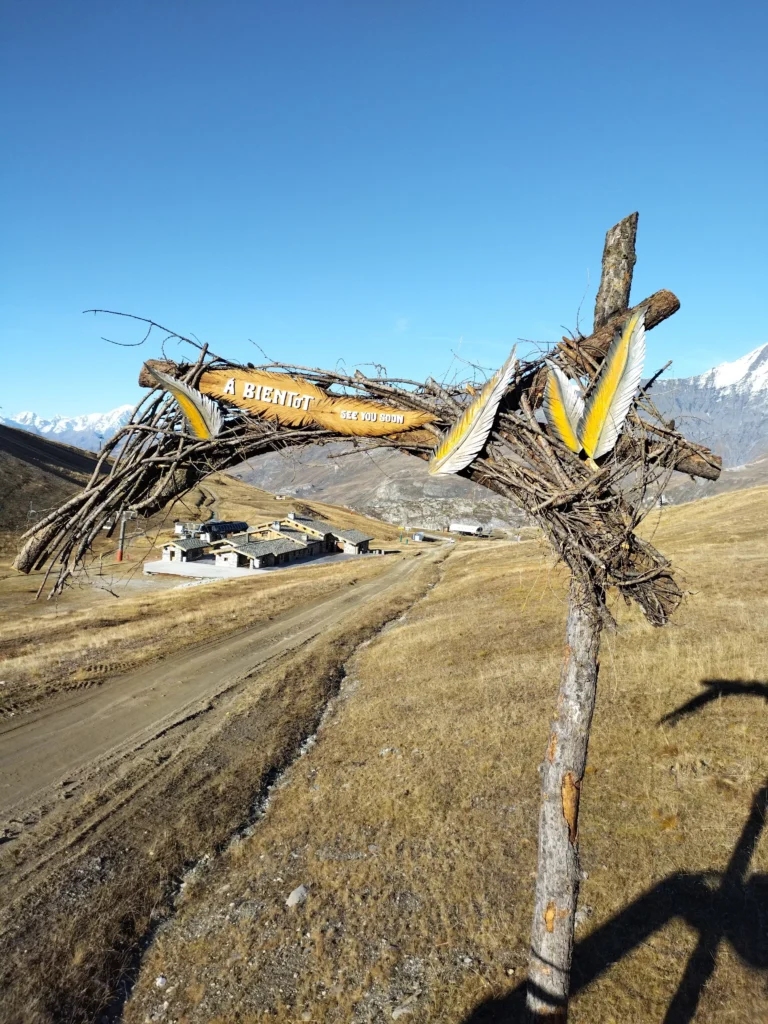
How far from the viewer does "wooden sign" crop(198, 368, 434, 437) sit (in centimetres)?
466

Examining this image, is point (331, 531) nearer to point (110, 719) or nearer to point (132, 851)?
point (110, 719)

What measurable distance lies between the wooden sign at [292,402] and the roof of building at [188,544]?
244ft

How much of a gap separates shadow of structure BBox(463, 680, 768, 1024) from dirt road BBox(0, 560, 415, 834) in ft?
37.8

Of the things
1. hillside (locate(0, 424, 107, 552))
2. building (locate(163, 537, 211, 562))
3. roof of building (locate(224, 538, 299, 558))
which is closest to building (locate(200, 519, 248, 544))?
building (locate(163, 537, 211, 562))

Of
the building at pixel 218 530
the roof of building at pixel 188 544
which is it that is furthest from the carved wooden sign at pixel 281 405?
the building at pixel 218 530

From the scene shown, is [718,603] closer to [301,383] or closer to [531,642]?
[531,642]

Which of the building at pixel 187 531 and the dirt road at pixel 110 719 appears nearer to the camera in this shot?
the dirt road at pixel 110 719

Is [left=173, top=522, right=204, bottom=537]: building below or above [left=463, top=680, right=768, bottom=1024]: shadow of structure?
above

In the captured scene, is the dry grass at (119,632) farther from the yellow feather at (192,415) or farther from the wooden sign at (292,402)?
the wooden sign at (292,402)

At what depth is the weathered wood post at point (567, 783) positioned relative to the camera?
4.39 meters

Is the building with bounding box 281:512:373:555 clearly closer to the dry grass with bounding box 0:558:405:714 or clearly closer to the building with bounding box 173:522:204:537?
the building with bounding box 173:522:204:537

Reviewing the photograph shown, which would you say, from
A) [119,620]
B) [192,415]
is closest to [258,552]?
[119,620]

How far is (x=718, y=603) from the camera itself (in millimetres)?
17641

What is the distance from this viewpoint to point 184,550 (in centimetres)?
7444
